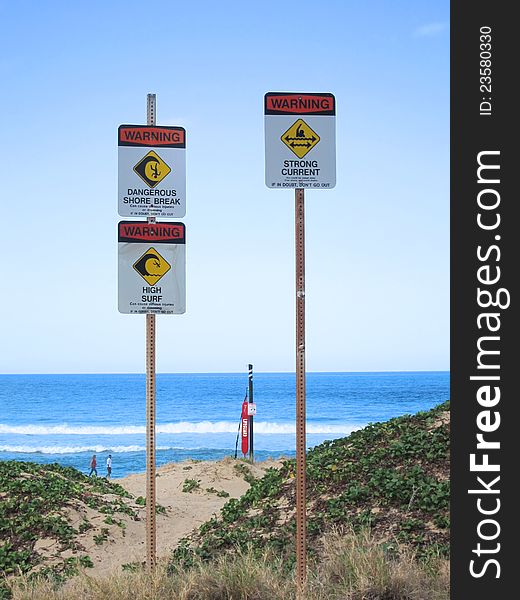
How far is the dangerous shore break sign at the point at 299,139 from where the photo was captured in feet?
17.5

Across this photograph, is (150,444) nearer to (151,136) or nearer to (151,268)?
(151,268)

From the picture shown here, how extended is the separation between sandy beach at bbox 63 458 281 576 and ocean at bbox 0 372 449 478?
481 inches

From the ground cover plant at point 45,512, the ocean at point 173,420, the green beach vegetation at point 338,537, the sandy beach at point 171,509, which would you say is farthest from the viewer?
the ocean at point 173,420

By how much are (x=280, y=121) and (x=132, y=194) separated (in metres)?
1.30

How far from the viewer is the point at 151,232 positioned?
580 cm

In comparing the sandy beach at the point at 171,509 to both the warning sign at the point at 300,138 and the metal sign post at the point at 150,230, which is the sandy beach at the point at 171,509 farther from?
the warning sign at the point at 300,138

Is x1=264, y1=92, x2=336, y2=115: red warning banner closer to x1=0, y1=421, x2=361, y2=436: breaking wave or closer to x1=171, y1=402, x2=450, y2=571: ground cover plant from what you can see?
x1=171, y1=402, x2=450, y2=571: ground cover plant

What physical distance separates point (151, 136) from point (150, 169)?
0.25m

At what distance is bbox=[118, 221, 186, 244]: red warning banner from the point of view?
5754mm

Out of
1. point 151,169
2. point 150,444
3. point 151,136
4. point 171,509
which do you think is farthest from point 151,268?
point 171,509

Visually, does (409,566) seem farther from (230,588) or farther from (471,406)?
(471,406)

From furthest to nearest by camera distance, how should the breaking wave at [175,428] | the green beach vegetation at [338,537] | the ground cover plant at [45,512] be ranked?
the breaking wave at [175,428] → the ground cover plant at [45,512] → the green beach vegetation at [338,537]

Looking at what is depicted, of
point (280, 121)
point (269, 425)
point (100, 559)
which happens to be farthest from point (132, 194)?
point (269, 425)

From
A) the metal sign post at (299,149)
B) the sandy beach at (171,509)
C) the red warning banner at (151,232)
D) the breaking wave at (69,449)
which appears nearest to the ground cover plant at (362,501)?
the sandy beach at (171,509)
